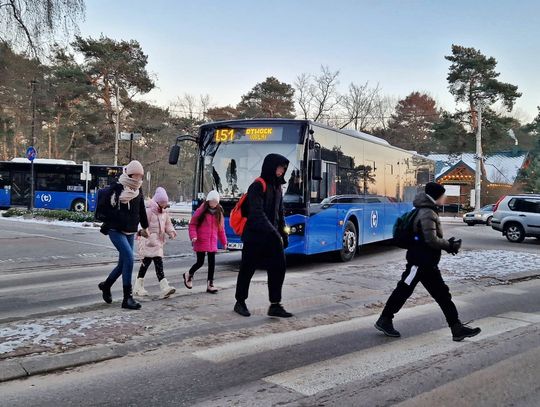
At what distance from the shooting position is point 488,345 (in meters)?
5.79

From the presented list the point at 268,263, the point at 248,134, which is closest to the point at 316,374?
the point at 268,263

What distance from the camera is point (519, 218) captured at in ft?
68.3

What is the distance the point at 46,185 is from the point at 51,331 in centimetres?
2940

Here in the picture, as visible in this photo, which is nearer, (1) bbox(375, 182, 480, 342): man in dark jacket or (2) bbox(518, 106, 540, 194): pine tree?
(1) bbox(375, 182, 480, 342): man in dark jacket

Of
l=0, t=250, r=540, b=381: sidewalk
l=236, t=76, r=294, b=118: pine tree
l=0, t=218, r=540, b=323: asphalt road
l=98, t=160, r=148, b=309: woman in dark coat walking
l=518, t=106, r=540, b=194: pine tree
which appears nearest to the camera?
l=0, t=250, r=540, b=381: sidewalk

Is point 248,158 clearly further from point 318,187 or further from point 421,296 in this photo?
point 421,296

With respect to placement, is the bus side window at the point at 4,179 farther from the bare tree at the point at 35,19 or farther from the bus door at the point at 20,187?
the bare tree at the point at 35,19

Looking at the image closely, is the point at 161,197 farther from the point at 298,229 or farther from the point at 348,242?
the point at 348,242

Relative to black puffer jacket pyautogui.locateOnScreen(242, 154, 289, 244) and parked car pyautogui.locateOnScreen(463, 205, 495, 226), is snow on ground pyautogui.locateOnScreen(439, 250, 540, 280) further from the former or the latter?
parked car pyautogui.locateOnScreen(463, 205, 495, 226)

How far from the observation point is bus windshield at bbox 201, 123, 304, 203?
10891mm

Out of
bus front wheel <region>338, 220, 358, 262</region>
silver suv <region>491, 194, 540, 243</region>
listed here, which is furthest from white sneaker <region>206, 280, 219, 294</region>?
silver suv <region>491, 194, 540, 243</region>

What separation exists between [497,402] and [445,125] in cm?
4660

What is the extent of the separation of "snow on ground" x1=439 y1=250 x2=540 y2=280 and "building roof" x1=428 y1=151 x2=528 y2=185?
124ft

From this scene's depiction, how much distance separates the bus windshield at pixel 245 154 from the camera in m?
10.9
